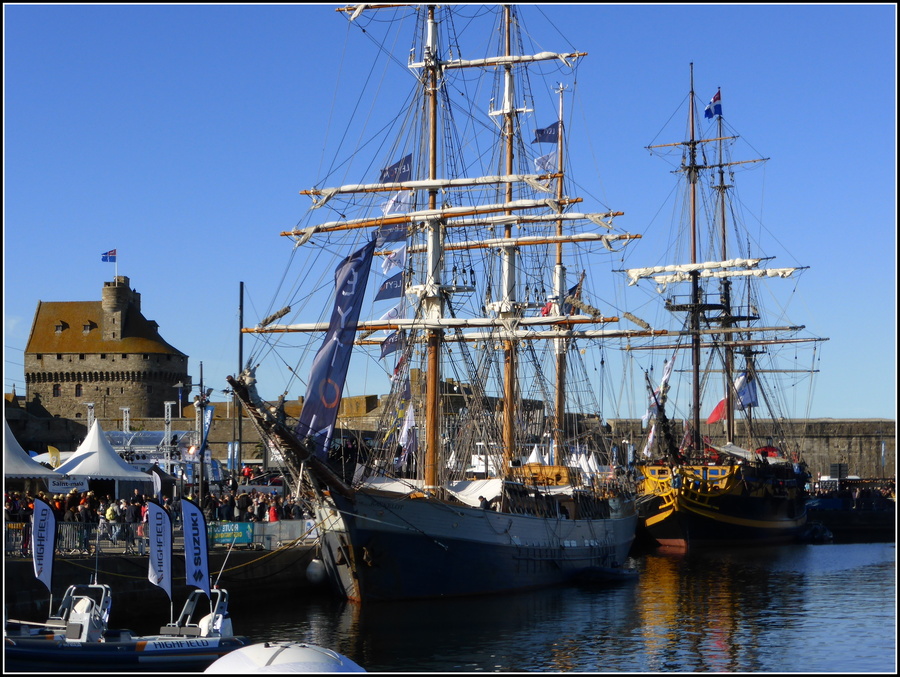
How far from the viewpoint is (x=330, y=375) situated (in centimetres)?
2648

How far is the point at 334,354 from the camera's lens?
86.7 feet

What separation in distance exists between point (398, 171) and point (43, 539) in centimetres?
1721

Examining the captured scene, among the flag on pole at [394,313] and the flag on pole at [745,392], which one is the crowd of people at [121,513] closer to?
the flag on pole at [394,313]

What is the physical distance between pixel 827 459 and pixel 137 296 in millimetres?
60189

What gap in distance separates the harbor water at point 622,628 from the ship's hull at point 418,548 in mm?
513

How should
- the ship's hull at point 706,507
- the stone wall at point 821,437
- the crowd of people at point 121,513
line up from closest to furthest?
the crowd of people at point 121,513 → the ship's hull at point 706,507 → the stone wall at point 821,437

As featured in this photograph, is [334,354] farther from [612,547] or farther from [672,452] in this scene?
[672,452]

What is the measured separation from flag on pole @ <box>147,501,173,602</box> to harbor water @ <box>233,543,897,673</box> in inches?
107

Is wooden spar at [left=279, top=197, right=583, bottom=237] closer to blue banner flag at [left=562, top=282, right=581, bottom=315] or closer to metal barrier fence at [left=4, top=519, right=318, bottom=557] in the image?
metal barrier fence at [left=4, top=519, right=318, bottom=557]

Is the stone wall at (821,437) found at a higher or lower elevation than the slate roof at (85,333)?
lower

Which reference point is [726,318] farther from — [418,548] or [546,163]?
[418,548]

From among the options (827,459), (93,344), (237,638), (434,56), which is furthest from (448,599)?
(93,344)

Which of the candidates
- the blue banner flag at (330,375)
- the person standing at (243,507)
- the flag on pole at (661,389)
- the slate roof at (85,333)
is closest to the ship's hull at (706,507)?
the flag on pole at (661,389)

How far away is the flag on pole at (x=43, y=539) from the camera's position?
1875cm
